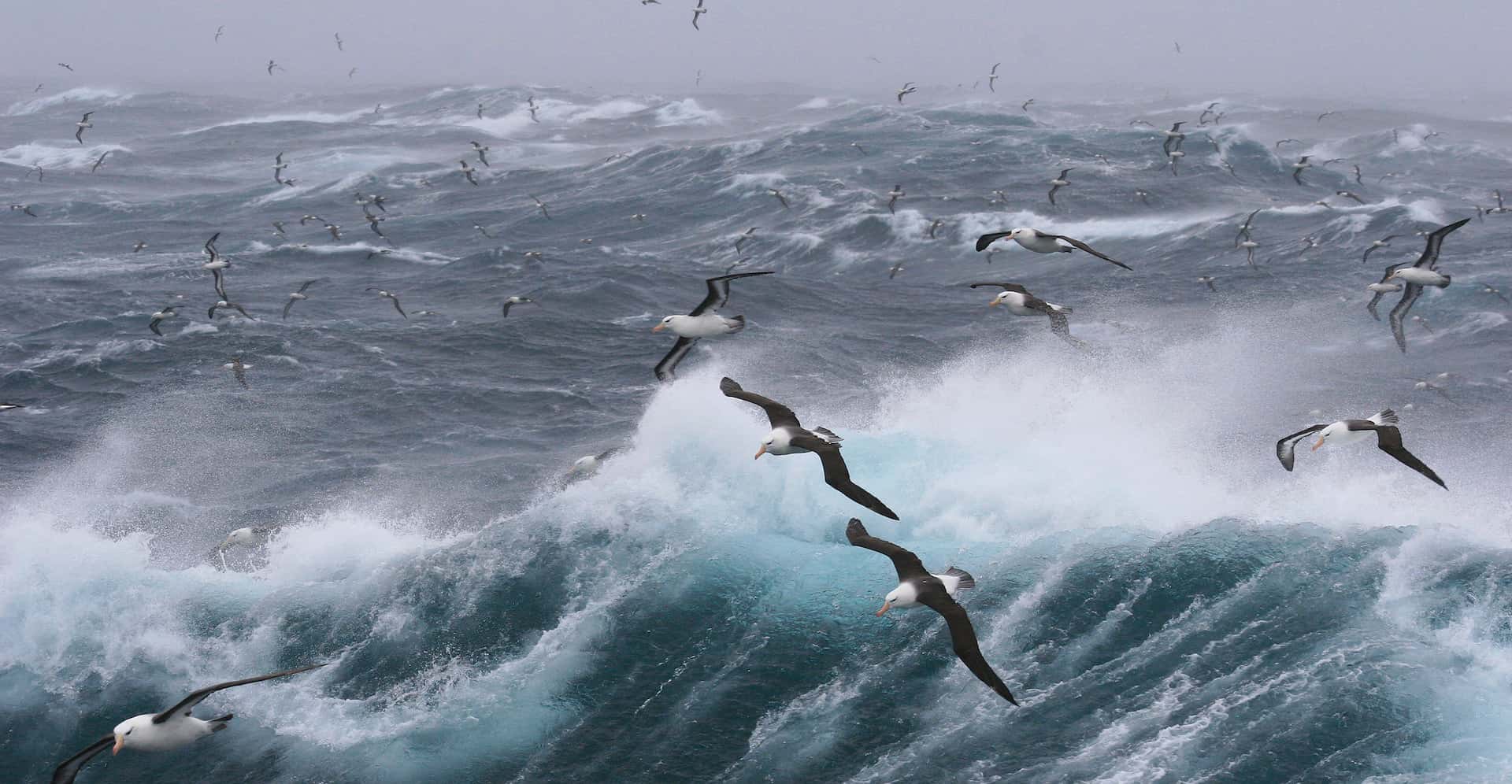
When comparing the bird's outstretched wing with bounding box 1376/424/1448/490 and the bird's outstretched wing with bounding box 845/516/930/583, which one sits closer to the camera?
the bird's outstretched wing with bounding box 845/516/930/583

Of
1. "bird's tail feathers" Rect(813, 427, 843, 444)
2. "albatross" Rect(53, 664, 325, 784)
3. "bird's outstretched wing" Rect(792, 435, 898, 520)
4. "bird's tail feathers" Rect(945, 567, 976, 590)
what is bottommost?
"albatross" Rect(53, 664, 325, 784)

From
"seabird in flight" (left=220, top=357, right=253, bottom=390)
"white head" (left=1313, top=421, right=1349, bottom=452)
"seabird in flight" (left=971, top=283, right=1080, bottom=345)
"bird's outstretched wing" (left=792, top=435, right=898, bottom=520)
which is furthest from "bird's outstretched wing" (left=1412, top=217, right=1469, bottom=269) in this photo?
"seabird in flight" (left=220, top=357, right=253, bottom=390)

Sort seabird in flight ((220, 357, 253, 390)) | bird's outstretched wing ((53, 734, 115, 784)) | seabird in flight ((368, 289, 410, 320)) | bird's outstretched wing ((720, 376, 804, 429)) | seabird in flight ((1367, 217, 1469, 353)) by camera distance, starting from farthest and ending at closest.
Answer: seabird in flight ((368, 289, 410, 320))
seabird in flight ((220, 357, 253, 390))
seabird in flight ((1367, 217, 1469, 353))
bird's outstretched wing ((720, 376, 804, 429))
bird's outstretched wing ((53, 734, 115, 784))

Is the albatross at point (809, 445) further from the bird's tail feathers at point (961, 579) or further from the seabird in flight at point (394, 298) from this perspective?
the seabird in flight at point (394, 298)

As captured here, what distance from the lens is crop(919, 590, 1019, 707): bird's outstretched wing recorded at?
13.4m

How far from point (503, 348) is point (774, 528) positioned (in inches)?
636

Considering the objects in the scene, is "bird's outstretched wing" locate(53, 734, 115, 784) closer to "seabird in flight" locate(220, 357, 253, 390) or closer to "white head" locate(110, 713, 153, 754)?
"white head" locate(110, 713, 153, 754)

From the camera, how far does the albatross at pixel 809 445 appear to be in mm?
15219

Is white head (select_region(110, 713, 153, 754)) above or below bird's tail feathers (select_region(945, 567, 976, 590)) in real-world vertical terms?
below

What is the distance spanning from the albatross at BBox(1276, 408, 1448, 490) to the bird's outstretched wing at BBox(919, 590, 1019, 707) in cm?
608

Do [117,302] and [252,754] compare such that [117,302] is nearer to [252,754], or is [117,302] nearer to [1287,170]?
[252,754]

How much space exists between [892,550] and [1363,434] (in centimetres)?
933

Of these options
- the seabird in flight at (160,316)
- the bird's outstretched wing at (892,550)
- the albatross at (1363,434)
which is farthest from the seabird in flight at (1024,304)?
the seabird in flight at (160,316)

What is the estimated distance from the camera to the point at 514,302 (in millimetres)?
41250
